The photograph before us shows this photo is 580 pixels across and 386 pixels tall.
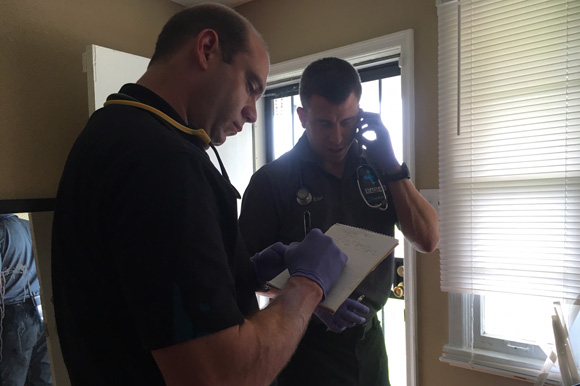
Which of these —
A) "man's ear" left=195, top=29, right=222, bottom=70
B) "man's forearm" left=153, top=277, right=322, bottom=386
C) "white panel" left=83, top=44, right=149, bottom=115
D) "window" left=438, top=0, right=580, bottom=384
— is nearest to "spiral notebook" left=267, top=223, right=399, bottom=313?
"man's forearm" left=153, top=277, right=322, bottom=386

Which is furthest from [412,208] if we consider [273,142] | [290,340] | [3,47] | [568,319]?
[3,47]

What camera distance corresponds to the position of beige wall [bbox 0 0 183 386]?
68.1 inches

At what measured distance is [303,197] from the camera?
1342 millimetres

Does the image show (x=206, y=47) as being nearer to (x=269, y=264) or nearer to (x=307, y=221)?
(x=269, y=264)

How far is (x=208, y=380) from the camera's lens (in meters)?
0.49

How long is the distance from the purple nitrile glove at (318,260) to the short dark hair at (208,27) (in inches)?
17.0

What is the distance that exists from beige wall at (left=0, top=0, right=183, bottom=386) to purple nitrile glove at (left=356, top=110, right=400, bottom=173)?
1490 millimetres

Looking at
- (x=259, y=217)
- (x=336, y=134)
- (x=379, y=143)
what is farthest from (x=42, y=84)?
(x=379, y=143)

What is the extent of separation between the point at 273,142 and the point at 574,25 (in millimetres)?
1787

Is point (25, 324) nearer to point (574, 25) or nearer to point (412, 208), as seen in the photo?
point (412, 208)

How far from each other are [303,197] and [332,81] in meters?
0.42

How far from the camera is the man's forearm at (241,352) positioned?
492 mm

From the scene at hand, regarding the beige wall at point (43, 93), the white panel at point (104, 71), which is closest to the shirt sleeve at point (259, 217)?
the white panel at point (104, 71)

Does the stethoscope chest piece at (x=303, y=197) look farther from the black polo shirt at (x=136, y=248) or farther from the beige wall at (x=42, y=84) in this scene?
the beige wall at (x=42, y=84)
